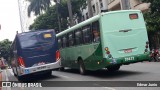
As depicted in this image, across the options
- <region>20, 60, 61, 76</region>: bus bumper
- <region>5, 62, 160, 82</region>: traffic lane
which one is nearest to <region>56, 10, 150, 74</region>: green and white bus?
<region>5, 62, 160, 82</region>: traffic lane

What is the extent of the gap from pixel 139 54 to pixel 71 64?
251 inches

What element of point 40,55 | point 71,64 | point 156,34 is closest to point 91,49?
point 40,55

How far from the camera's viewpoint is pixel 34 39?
17359 millimetres

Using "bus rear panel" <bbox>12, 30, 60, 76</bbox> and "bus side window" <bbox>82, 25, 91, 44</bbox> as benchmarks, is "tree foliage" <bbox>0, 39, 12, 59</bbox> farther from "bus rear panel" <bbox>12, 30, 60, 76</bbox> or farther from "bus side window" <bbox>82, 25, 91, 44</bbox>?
"bus side window" <bbox>82, 25, 91, 44</bbox>

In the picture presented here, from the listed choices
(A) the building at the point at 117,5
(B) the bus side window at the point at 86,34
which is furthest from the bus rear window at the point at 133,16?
(A) the building at the point at 117,5

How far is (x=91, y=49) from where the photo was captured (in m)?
15.7

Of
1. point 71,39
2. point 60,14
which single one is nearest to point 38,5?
point 60,14

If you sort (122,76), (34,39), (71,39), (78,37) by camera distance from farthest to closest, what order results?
(71,39) < (78,37) < (34,39) < (122,76)

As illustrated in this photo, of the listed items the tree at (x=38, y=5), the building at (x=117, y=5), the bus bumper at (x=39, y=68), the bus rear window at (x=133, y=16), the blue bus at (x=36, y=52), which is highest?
the tree at (x=38, y=5)

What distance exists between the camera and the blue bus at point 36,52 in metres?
16.9

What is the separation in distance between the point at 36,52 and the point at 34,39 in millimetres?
739

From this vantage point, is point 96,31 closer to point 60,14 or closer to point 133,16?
point 133,16

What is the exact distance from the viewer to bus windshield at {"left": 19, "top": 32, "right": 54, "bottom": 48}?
17.1 meters

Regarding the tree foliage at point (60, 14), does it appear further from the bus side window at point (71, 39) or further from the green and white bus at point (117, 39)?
the green and white bus at point (117, 39)
